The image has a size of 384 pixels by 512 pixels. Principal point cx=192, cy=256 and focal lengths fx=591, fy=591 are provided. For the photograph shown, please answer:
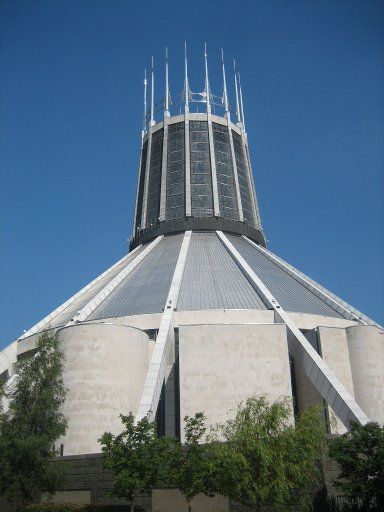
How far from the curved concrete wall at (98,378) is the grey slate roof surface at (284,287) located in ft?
28.9

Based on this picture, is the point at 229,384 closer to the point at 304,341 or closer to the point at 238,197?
the point at 304,341

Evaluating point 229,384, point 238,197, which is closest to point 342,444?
point 229,384

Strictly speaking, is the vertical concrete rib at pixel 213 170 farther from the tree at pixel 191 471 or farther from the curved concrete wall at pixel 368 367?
the tree at pixel 191 471

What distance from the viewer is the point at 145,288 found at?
3269cm

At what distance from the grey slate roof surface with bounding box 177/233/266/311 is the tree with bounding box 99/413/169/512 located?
37.2ft

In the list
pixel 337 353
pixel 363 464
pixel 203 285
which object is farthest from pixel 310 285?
pixel 363 464

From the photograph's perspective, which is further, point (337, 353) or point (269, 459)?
point (337, 353)

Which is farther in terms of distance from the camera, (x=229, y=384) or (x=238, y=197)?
(x=238, y=197)

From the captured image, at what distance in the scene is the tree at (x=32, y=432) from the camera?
18469 mm

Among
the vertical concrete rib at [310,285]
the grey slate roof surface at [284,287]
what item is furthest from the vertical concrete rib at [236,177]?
the grey slate roof surface at [284,287]

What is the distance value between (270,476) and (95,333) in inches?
462

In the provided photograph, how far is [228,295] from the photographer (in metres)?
30.8

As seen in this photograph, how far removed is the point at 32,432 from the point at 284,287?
716 inches

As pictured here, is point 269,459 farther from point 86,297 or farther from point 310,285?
point 86,297
